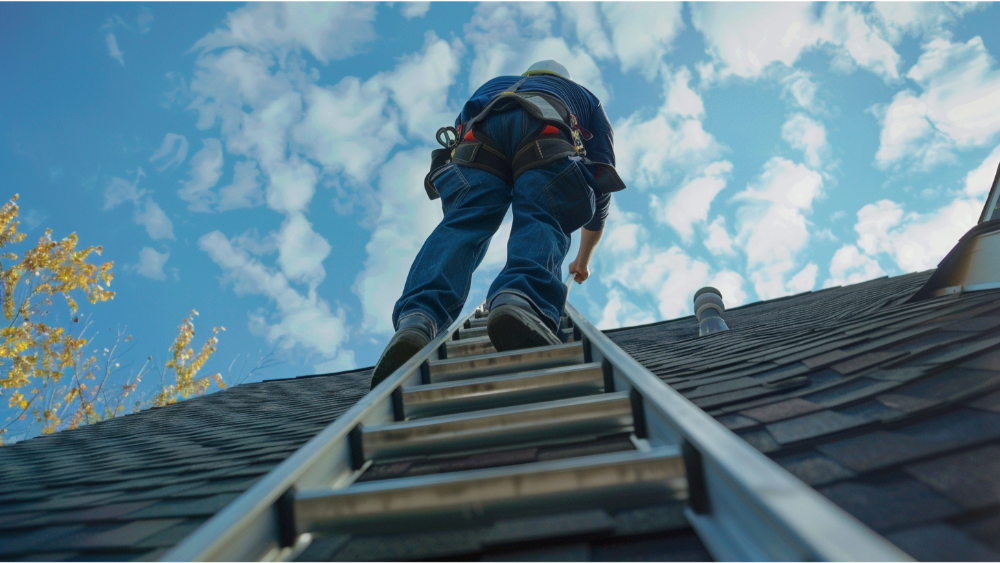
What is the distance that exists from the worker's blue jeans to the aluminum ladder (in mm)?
732

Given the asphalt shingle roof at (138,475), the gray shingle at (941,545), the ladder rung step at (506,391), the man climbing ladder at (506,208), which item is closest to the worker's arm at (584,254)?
the man climbing ladder at (506,208)

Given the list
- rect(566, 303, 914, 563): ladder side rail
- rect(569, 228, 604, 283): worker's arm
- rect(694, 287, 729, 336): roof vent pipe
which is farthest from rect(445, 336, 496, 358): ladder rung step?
rect(694, 287, 729, 336): roof vent pipe

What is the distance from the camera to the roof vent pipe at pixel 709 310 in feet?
14.7

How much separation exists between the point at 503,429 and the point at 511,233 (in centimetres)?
143

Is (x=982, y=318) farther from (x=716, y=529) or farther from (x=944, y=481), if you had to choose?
(x=716, y=529)

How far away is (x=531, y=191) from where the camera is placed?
2773 millimetres

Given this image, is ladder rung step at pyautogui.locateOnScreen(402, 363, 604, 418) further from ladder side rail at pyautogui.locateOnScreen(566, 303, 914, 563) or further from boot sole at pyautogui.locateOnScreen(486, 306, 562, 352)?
ladder side rail at pyautogui.locateOnScreen(566, 303, 914, 563)

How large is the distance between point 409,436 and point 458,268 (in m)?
1.33

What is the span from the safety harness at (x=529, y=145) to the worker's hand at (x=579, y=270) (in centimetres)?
181

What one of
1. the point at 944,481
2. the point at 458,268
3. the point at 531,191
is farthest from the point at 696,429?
the point at 531,191

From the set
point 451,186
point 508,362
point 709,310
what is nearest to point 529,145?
point 451,186

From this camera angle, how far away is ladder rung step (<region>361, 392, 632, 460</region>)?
136 cm

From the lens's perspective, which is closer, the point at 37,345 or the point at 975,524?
the point at 975,524

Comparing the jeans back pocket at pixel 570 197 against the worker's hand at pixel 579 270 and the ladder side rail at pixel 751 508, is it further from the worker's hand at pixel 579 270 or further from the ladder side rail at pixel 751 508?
the worker's hand at pixel 579 270
